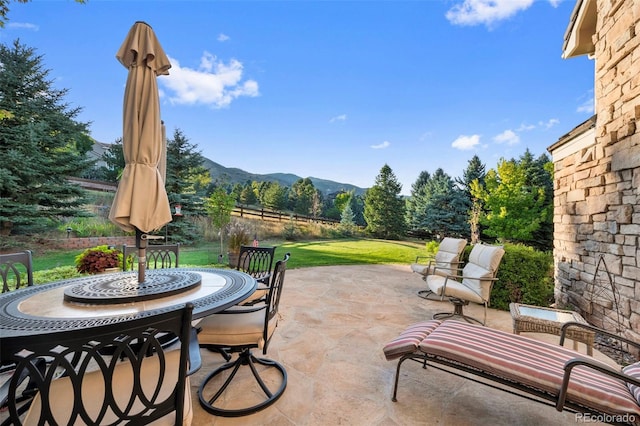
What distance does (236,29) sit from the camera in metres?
7.24

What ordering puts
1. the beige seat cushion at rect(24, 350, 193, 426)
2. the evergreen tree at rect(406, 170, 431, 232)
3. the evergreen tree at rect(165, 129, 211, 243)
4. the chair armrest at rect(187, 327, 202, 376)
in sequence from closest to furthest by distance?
1. the beige seat cushion at rect(24, 350, 193, 426)
2. the chair armrest at rect(187, 327, 202, 376)
3. the evergreen tree at rect(165, 129, 211, 243)
4. the evergreen tree at rect(406, 170, 431, 232)

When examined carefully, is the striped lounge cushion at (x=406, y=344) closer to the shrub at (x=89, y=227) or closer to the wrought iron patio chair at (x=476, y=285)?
the wrought iron patio chair at (x=476, y=285)

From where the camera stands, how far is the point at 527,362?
173cm

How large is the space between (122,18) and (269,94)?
578 centimetres

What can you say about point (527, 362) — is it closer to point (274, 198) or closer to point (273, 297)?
point (273, 297)

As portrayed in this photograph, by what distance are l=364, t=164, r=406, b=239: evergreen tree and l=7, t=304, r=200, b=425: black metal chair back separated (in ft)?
60.0

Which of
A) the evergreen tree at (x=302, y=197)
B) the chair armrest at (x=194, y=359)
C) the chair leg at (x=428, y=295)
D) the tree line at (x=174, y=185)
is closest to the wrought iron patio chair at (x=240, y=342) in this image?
the chair armrest at (x=194, y=359)

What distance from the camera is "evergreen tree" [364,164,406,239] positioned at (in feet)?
62.4

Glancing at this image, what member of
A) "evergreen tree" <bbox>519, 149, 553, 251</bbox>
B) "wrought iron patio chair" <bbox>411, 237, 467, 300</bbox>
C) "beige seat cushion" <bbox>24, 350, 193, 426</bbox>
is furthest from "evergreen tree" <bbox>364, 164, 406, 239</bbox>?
"beige seat cushion" <bbox>24, 350, 193, 426</bbox>

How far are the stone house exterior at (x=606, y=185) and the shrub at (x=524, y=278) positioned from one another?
12.7 inches

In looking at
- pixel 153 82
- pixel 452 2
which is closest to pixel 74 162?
pixel 153 82

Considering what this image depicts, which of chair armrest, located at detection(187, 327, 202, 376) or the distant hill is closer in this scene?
chair armrest, located at detection(187, 327, 202, 376)

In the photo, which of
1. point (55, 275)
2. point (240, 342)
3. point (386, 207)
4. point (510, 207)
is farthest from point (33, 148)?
point (510, 207)

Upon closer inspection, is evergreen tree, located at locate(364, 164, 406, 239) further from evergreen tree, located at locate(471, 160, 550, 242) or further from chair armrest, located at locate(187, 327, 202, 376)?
chair armrest, located at locate(187, 327, 202, 376)
